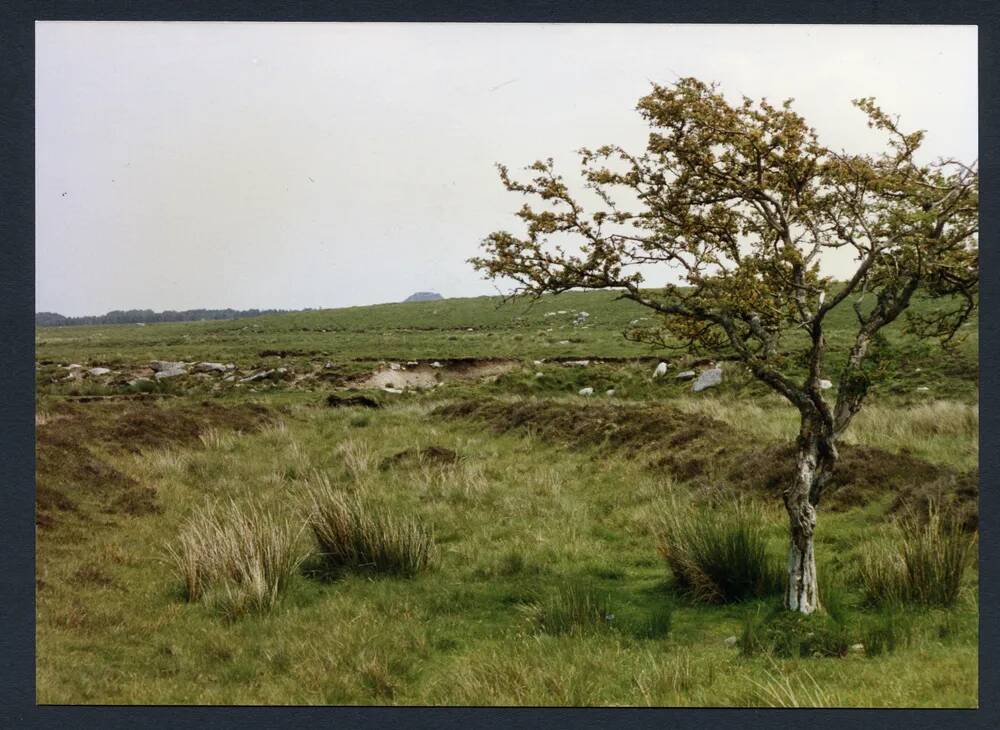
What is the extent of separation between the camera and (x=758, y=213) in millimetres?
7934

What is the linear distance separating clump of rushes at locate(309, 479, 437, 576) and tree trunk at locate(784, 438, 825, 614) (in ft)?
13.8

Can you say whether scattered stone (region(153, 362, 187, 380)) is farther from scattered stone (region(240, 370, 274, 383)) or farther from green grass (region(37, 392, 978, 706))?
green grass (region(37, 392, 978, 706))

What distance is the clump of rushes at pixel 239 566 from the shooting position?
797 cm

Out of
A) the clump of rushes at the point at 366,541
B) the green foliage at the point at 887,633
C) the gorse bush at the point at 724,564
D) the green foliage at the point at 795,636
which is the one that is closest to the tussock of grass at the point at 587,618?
the gorse bush at the point at 724,564

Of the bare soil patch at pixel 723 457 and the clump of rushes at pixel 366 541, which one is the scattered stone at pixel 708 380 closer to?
the bare soil patch at pixel 723 457

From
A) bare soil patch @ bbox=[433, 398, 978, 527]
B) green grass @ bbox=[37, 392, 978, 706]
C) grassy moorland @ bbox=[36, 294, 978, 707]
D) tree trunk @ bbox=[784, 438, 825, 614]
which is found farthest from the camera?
bare soil patch @ bbox=[433, 398, 978, 527]

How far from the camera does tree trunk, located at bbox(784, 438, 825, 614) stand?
23.3 feet

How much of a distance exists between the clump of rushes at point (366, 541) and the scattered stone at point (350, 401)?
16781 millimetres

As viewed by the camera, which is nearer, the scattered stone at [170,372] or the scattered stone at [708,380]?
the scattered stone at [708,380]

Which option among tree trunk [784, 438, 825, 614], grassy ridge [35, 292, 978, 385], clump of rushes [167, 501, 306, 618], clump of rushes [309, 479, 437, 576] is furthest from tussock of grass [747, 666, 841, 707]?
grassy ridge [35, 292, 978, 385]

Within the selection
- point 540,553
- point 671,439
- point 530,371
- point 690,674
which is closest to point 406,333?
point 530,371

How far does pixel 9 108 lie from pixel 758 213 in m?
7.92

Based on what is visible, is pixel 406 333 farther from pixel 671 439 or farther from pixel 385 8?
pixel 385 8

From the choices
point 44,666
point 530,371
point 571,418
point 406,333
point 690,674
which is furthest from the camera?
point 406,333
